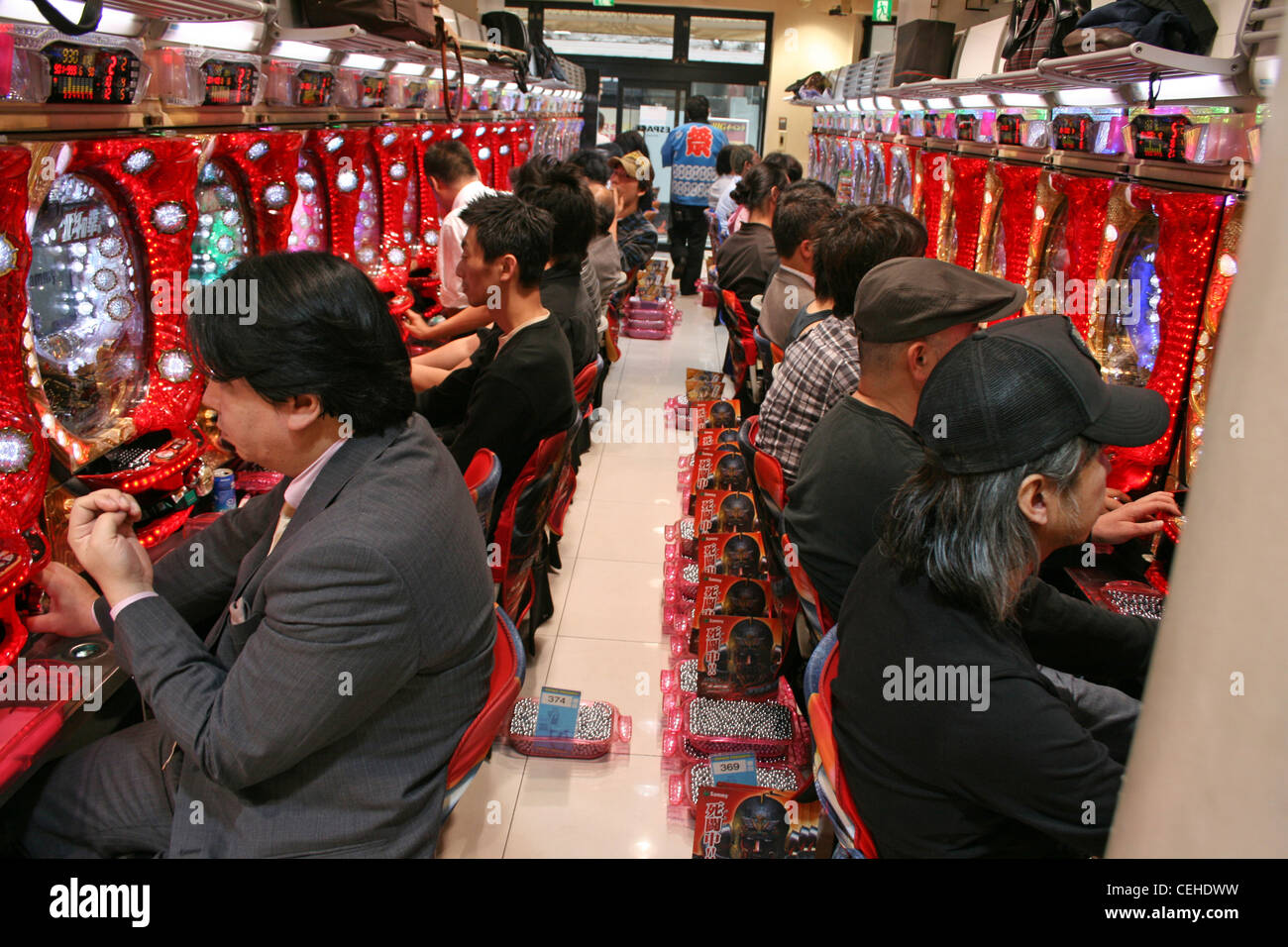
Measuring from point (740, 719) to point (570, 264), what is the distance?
194 centimetres

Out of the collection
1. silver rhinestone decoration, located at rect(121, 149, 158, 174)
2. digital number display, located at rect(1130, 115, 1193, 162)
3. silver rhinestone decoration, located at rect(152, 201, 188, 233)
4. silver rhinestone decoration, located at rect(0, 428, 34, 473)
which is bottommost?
silver rhinestone decoration, located at rect(0, 428, 34, 473)

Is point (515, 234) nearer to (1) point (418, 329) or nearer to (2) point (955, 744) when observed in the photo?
(1) point (418, 329)

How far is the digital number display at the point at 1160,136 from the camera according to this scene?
2487 millimetres

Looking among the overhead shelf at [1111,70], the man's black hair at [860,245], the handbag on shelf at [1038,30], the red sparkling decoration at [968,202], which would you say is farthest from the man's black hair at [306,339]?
the red sparkling decoration at [968,202]

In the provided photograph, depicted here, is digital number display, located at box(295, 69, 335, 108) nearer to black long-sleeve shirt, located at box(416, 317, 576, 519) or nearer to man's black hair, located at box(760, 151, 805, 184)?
black long-sleeve shirt, located at box(416, 317, 576, 519)

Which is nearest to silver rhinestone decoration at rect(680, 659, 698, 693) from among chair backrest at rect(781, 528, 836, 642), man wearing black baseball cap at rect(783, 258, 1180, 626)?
chair backrest at rect(781, 528, 836, 642)

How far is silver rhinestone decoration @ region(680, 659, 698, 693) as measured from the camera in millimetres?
2988

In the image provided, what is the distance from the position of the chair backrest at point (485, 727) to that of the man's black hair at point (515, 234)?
160cm

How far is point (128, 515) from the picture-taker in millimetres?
1527

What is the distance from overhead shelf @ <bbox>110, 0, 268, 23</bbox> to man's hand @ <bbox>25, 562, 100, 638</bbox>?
1333mm

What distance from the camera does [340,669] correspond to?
47.7 inches

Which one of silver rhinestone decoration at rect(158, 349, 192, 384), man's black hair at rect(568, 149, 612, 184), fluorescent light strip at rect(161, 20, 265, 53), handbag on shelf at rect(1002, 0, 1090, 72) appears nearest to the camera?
silver rhinestone decoration at rect(158, 349, 192, 384)

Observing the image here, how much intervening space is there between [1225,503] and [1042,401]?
2.36 feet
